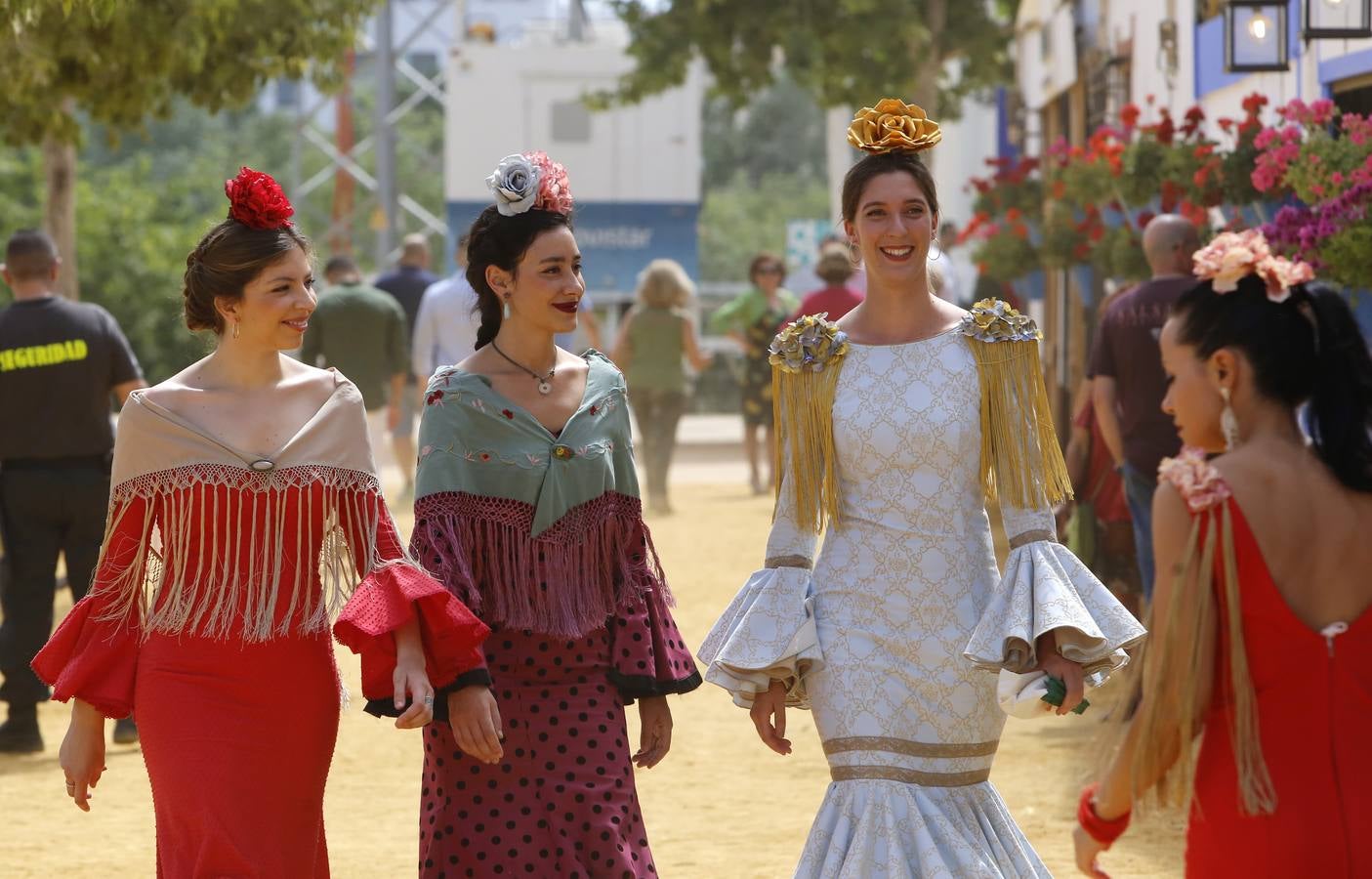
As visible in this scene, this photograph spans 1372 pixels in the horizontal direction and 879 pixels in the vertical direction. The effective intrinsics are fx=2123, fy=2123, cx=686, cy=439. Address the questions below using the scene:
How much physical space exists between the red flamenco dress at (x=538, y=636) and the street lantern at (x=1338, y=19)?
4.69 metres

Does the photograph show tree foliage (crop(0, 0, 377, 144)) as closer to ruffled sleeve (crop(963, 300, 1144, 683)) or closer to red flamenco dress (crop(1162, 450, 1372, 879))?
ruffled sleeve (crop(963, 300, 1144, 683))

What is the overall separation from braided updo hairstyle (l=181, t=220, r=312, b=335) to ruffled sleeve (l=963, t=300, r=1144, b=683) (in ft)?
5.04

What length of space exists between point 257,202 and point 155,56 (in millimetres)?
7683

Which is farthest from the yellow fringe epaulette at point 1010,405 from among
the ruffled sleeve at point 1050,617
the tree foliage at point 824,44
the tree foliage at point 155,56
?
the tree foliage at point 824,44

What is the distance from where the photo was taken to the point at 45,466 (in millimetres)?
8664

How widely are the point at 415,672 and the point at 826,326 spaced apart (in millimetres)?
1233

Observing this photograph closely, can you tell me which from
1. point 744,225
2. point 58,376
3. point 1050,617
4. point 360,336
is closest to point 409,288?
point 360,336

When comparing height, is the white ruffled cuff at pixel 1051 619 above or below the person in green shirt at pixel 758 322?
below

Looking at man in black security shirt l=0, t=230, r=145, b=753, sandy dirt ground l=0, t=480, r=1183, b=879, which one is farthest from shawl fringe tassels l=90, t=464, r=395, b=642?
man in black security shirt l=0, t=230, r=145, b=753

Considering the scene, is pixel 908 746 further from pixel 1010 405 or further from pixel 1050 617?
pixel 1010 405

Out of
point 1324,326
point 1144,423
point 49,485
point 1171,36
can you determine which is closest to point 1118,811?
point 1324,326

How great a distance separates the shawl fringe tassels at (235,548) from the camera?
4.44 meters

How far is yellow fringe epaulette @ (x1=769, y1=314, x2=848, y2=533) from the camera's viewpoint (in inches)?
188

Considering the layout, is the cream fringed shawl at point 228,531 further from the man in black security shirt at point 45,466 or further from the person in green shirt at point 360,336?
the person in green shirt at point 360,336
